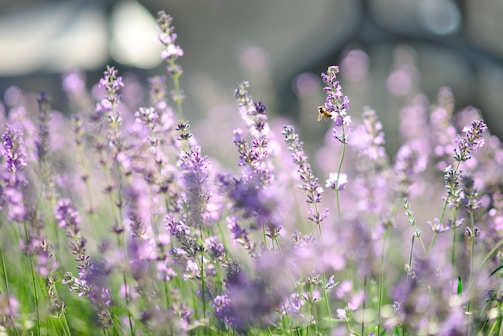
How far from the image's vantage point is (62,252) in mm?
3654

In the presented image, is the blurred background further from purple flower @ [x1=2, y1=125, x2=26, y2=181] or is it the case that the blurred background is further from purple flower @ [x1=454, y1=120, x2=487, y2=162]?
purple flower @ [x1=2, y1=125, x2=26, y2=181]

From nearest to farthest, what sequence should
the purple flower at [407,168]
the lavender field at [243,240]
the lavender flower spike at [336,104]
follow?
the lavender field at [243,240], the lavender flower spike at [336,104], the purple flower at [407,168]

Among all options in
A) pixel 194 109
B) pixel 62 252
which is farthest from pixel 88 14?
pixel 62 252

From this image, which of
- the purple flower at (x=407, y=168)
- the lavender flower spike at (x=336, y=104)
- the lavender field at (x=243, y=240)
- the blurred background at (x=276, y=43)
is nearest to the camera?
the lavender field at (x=243, y=240)

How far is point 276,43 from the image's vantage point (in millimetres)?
8156

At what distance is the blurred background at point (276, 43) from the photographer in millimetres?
7418

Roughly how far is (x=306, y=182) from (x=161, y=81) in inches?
33.4

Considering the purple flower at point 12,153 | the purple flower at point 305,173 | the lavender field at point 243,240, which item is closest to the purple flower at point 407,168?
the lavender field at point 243,240

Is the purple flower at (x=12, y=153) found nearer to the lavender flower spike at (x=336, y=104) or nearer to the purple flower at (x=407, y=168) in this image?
the lavender flower spike at (x=336, y=104)

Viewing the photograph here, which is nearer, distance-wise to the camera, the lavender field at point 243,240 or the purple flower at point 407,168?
the lavender field at point 243,240

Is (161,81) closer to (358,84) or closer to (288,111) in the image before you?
(358,84)

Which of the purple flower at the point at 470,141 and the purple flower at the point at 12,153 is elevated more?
the purple flower at the point at 12,153

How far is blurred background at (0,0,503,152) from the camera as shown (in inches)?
292

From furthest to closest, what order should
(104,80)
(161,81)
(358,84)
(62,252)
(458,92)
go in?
1. (458,92)
2. (358,84)
3. (62,252)
4. (161,81)
5. (104,80)
